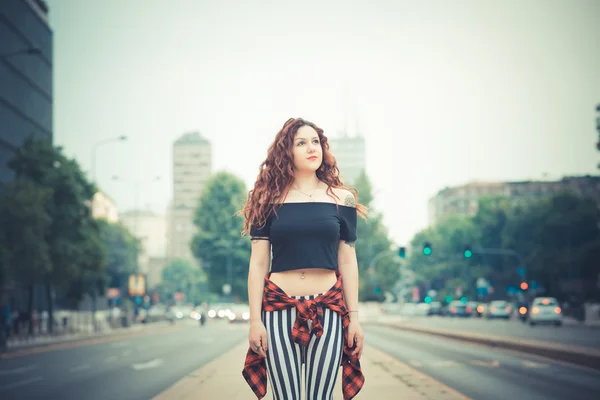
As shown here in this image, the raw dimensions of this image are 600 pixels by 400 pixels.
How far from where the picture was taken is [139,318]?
74.9 meters

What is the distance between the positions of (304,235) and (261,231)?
0.28 metres

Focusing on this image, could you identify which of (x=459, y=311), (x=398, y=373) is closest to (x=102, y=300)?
(x=459, y=311)

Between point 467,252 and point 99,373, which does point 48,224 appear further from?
point 99,373

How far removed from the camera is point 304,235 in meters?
4.62

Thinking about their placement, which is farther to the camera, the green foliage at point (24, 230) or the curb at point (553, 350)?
the green foliage at point (24, 230)

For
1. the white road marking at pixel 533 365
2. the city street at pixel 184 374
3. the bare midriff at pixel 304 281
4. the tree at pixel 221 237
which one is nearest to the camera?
the bare midriff at pixel 304 281

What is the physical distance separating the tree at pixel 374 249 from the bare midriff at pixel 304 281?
10087cm

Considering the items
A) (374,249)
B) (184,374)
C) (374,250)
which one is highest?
(374,249)

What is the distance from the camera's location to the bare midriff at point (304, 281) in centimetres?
461

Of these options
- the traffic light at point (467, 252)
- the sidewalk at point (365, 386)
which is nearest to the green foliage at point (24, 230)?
the traffic light at point (467, 252)

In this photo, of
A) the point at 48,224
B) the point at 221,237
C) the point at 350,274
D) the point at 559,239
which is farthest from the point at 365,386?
the point at 221,237

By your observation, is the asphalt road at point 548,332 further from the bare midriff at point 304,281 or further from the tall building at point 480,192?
the tall building at point 480,192

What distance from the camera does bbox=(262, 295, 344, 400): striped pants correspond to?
450 centimetres

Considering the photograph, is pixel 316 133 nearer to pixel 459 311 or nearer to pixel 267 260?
pixel 267 260
